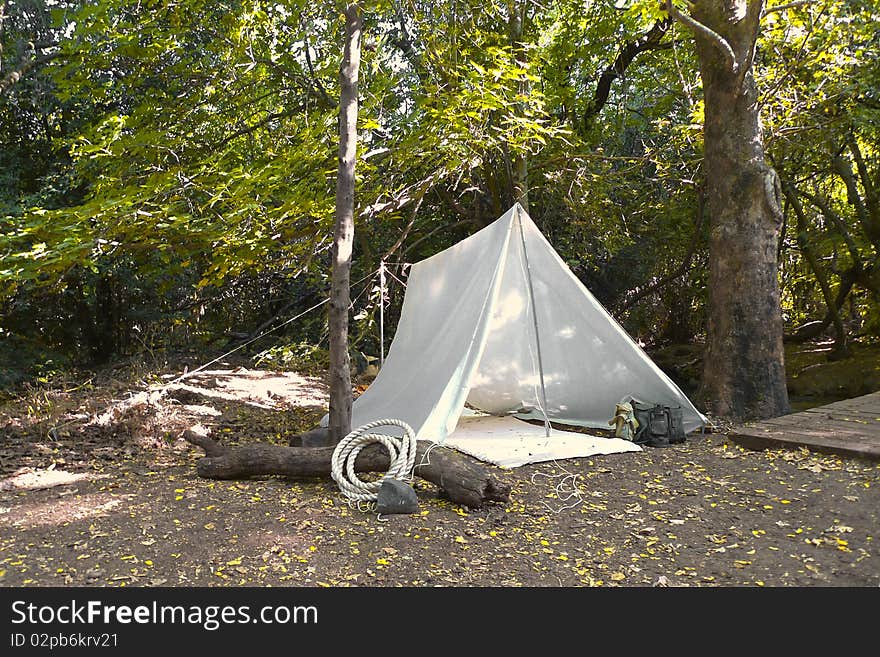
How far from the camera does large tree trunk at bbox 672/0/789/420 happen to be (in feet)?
16.7

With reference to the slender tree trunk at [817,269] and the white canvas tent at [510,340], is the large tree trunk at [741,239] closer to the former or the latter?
the white canvas tent at [510,340]

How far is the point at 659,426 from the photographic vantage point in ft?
15.1

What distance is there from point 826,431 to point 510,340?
2.39 m

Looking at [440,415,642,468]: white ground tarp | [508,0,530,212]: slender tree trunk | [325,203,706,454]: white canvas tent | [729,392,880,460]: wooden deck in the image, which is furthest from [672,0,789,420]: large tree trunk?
[508,0,530,212]: slender tree trunk

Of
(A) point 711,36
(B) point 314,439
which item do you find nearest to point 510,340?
(B) point 314,439

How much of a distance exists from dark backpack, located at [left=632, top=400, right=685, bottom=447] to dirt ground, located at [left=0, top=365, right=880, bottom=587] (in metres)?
0.17

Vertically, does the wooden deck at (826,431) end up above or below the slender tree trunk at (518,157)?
below

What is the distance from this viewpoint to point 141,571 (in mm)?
2484

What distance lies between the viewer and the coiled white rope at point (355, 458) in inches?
133

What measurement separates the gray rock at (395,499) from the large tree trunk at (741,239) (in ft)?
9.65

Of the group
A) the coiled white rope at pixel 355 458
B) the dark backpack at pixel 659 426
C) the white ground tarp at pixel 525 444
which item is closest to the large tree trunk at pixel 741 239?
the dark backpack at pixel 659 426

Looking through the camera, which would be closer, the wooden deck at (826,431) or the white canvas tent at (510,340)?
the wooden deck at (826,431)

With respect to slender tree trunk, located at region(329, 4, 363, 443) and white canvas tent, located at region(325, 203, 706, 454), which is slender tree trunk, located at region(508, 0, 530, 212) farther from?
slender tree trunk, located at region(329, 4, 363, 443)
